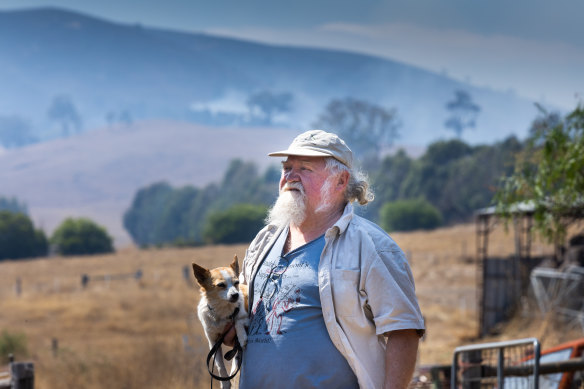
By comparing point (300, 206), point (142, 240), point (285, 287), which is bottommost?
point (142, 240)

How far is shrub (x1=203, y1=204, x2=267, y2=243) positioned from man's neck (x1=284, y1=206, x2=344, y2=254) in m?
81.5

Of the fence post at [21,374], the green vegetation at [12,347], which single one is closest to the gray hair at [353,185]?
the fence post at [21,374]

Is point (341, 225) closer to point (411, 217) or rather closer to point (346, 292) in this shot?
point (346, 292)

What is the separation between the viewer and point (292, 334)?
3.69 m

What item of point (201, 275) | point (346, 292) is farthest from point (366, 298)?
point (201, 275)

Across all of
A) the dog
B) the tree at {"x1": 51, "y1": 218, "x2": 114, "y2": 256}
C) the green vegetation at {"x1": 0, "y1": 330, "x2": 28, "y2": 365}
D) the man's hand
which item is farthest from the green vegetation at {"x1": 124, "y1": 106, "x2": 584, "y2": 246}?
the tree at {"x1": 51, "y1": 218, "x2": 114, "y2": 256}

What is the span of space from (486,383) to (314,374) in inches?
151

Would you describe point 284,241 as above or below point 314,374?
above

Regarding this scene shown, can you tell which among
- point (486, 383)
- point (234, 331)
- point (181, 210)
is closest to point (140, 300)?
point (486, 383)

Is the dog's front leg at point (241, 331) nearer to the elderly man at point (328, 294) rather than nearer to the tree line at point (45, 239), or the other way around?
the elderly man at point (328, 294)

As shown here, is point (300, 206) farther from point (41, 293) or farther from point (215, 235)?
point (215, 235)

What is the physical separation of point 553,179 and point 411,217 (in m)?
88.3

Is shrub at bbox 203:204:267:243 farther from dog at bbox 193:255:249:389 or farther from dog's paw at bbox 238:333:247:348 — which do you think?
dog's paw at bbox 238:333:247:348

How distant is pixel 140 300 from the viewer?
1479 inches
